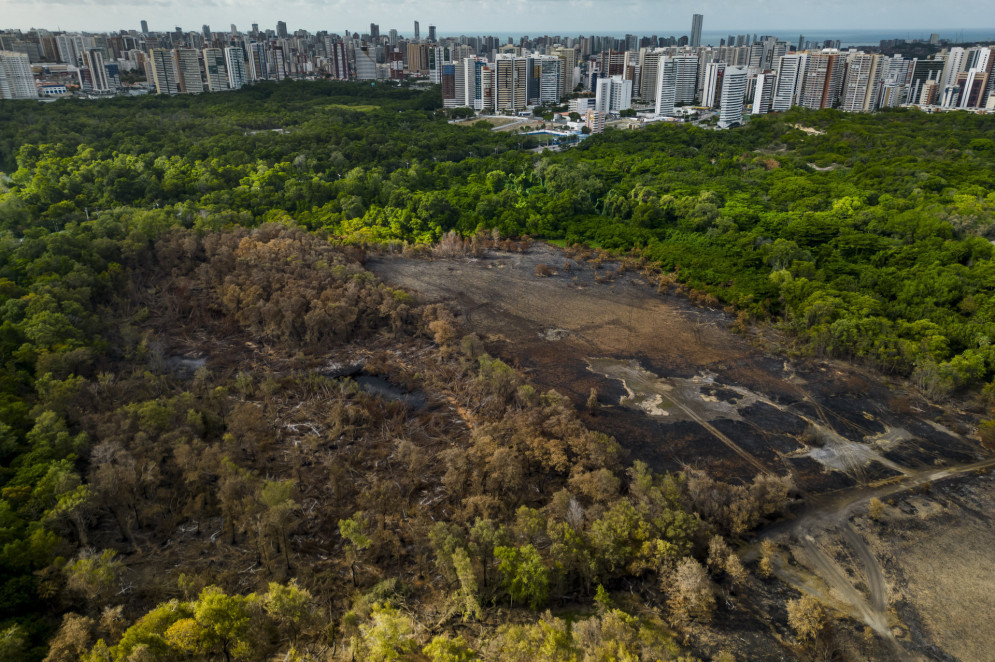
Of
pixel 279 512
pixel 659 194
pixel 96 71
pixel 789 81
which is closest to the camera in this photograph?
pixel 279 512

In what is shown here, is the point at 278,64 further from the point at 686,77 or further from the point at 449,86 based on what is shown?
the point at 686,77

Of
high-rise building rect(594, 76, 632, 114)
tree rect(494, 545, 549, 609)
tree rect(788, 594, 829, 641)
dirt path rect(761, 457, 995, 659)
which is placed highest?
high-rise building rect(594, 76, 632, 114)

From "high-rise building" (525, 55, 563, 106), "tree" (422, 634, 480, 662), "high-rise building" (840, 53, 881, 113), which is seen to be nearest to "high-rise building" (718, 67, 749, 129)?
"high-rise building" (840, 53, 881, 113)

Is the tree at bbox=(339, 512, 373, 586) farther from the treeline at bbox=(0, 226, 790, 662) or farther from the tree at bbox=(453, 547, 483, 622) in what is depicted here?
the tree at bbox=(453, 547, 483, 622)

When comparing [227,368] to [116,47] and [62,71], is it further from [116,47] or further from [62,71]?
[116,47]

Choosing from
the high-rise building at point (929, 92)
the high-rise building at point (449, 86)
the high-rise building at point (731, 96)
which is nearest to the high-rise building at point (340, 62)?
the high-rise building at point (449, 86)

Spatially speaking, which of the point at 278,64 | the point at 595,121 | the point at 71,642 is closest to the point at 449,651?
the point at 71,642

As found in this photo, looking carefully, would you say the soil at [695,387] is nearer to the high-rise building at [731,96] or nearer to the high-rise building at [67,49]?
the high-rise building at [731,96]

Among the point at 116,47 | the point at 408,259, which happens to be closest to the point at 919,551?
the point at 408,259
